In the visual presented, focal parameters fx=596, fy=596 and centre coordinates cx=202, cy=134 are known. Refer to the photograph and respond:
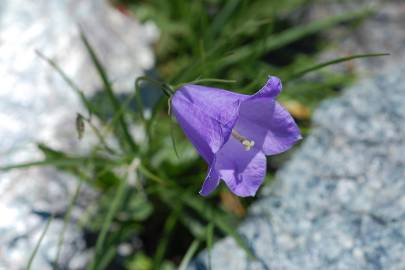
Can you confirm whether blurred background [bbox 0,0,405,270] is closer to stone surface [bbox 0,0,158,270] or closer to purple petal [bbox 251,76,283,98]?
stone surface [bbox 0,0,158,270]

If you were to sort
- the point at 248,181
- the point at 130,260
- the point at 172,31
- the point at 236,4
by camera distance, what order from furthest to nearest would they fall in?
the point at 172,31 → the point at 236,4 → the point at 130,260 → the point at 248,181

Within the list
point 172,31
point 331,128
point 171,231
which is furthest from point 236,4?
point 171,231

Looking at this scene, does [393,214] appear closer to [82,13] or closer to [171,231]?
[171,231]

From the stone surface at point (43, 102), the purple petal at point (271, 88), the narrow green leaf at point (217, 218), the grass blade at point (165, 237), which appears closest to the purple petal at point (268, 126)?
the purple petal at point (271, 88)

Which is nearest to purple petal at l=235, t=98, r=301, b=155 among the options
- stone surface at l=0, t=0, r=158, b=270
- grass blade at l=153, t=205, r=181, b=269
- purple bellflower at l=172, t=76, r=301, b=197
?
purple bellflower at l=172, t=76, r=301, b=197

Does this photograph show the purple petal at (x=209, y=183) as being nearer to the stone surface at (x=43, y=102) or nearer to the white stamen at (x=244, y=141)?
the white stamen at (x=244, y=141)

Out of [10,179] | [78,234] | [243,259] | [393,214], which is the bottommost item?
[393,214]

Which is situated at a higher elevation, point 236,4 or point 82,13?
point 82,13
